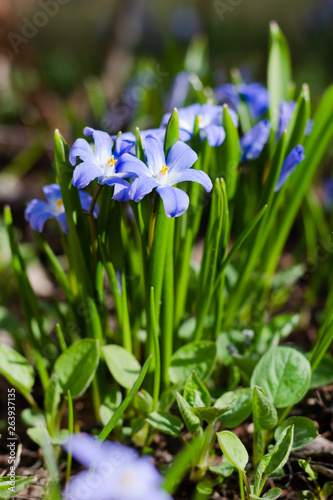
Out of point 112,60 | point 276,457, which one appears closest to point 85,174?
point 276,457

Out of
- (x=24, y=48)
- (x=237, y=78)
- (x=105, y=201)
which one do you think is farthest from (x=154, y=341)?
(x=24, y=48)

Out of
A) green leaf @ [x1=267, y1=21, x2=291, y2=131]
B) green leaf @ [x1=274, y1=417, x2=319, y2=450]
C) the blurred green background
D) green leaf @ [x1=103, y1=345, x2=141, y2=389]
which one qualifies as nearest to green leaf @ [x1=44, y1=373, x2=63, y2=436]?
green leaf @ [x1=103, y1=345, x2=141, y2=389]

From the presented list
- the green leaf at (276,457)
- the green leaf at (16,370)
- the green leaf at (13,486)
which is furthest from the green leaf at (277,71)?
the green leaf at (13,486)

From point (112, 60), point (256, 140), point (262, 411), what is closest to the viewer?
point (262, 411)

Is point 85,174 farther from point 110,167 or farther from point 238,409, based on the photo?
point 238,409

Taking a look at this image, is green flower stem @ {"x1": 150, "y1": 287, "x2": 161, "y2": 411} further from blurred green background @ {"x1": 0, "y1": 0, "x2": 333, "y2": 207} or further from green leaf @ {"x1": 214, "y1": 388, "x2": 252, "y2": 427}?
blurred green background @ {"x1": 0, "y1": 0, "x2": 333, "y2": 207}

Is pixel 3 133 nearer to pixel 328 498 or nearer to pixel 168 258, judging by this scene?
pixel 168 258
